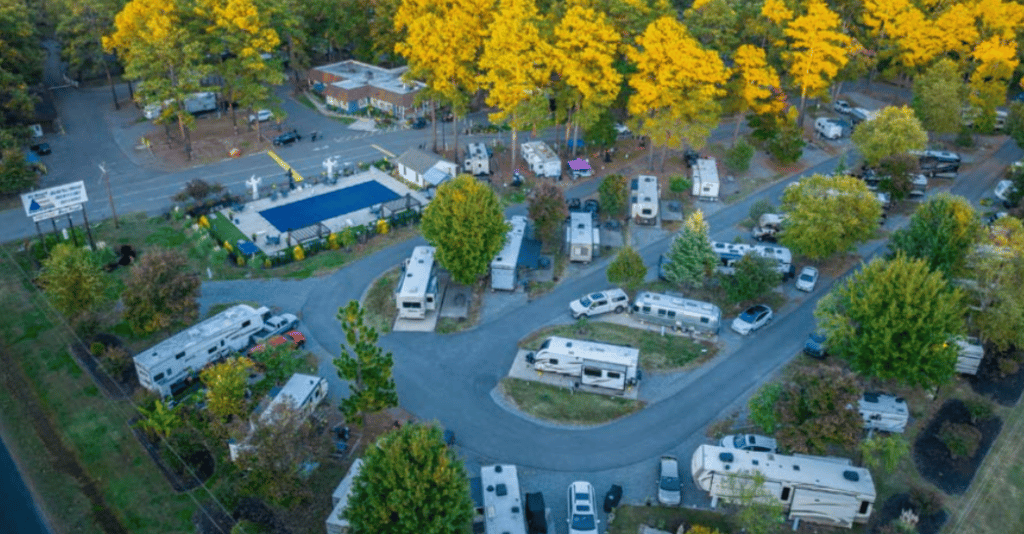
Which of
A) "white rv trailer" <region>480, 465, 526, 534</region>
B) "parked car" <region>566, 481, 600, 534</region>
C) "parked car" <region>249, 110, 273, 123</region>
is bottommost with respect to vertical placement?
"parked car" <region>566, 481, 600, 534</region>

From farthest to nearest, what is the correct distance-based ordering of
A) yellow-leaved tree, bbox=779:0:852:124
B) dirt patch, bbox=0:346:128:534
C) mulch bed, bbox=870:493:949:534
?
1. yellow-leaved tree, bbox=779:0:852:124
2. mulch bed, bbox=870:493:949:534
3. dirt patch, bbox=0:346:128:534

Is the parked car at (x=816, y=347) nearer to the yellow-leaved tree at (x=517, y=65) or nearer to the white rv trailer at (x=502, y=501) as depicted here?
the white rv trailer at (x=502, y=501)

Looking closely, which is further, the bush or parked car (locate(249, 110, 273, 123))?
parked car (locate(249, 110, 273, 123))

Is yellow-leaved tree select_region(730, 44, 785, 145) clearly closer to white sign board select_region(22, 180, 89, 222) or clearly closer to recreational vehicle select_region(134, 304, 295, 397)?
recreational vehicle select_region(134, 304, 295, 397)

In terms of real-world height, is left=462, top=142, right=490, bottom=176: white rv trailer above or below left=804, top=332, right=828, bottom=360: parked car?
above

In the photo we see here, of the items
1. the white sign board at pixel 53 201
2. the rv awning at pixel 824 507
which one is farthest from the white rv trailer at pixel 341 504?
the white sign board at pixel 53 201

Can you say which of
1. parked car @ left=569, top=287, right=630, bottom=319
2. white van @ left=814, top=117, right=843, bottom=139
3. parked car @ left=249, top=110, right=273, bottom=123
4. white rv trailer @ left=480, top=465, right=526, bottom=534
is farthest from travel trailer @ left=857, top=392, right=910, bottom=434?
parked car @ left=249, top=110, right=273, bottom=123
